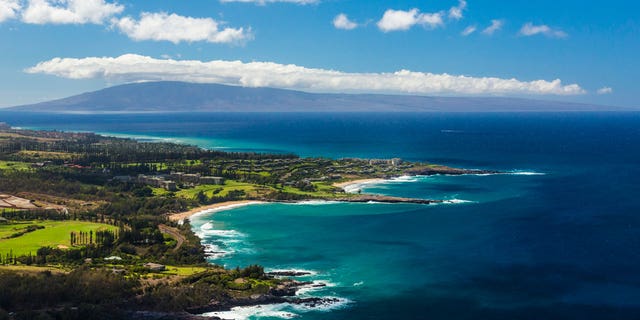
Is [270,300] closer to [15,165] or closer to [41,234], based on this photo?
[41,234]

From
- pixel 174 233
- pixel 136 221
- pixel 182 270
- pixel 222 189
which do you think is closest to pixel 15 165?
pixel 222 189

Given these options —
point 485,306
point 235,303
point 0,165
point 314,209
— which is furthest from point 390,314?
point 0,165

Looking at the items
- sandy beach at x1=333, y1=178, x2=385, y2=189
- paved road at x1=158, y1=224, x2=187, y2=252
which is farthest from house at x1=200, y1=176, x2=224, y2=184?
paved road at x1=158, y1=224, x2=187, y2=252

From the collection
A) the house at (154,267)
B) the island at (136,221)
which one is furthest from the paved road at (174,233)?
the house at (154,267)

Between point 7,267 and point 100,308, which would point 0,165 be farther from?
point 100,308

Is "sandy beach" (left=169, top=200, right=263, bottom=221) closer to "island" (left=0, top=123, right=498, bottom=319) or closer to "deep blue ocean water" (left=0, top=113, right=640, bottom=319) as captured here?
"island" (left=0, top=123, right=498, bottom=319)

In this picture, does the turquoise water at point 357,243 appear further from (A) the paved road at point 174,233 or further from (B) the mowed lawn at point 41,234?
(B) the mowed lawn at point 41,234
